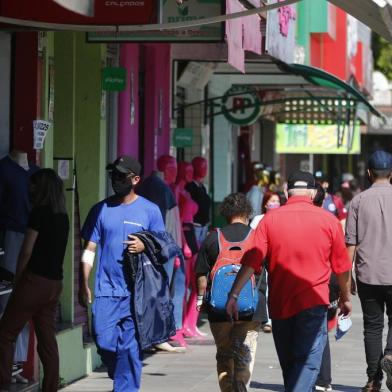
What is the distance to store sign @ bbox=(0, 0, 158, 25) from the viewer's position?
10.3 metres

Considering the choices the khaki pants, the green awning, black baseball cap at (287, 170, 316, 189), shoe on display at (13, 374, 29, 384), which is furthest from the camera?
the green awning

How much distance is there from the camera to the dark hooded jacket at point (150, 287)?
32.0ft

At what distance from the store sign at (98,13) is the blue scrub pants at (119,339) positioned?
7.21 feet

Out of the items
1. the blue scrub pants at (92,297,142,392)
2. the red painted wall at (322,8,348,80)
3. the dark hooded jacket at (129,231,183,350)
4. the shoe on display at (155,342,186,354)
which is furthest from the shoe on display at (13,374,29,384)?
the red painted wall at (322,8,348,80)

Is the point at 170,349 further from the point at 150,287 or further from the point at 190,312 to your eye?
the point at 150,287

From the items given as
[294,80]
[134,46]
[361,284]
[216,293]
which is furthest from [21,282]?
[294,80]

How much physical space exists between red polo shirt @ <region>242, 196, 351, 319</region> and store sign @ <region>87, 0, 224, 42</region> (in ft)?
12.4

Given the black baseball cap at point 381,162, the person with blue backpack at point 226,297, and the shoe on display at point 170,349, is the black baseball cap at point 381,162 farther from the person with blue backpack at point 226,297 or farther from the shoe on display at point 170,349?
the shoe on display at point 170,349

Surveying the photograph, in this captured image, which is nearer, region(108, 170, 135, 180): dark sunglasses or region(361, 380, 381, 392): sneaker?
region(108, 170, 135, 180): dark sunglasses

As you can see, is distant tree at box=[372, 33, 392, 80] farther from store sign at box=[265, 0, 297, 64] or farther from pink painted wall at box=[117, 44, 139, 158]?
pink painted wall at box=[117, 44, 139, 158]

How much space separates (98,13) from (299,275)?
2.99 metres

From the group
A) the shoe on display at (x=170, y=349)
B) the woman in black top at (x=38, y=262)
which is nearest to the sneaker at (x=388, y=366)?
the woman in black top at (x=38, y=262)

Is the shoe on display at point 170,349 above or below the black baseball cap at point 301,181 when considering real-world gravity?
below

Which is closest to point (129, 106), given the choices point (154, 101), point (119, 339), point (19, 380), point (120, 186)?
point (154, 101)
